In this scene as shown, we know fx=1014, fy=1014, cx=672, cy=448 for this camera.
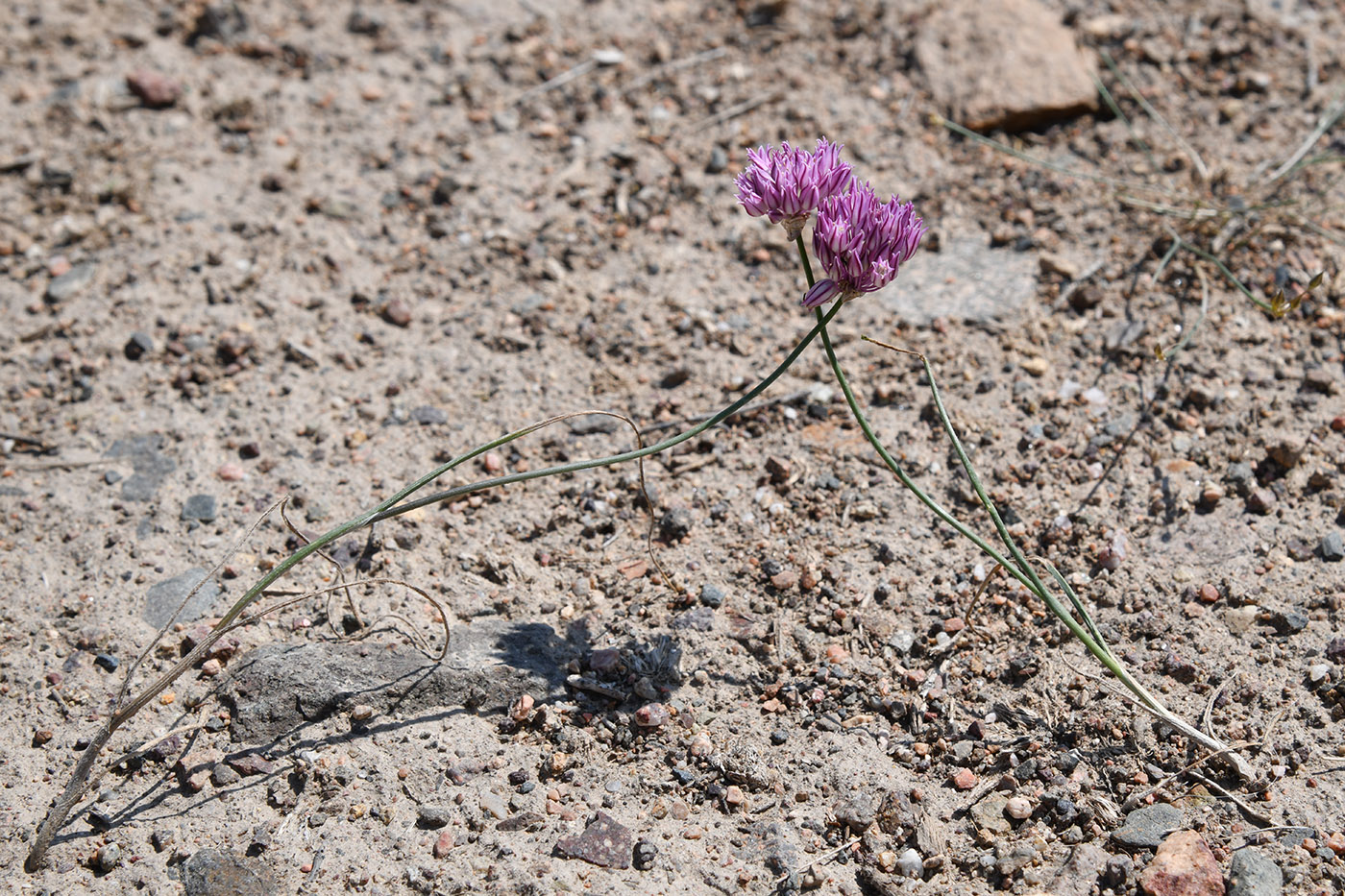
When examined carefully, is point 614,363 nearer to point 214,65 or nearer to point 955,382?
point 955,382

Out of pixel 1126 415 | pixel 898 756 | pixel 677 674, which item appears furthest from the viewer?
pixel 1126 415

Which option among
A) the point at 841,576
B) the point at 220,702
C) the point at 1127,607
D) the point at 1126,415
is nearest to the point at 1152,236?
the point at 1126,415

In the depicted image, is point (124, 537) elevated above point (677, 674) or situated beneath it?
situated beneath

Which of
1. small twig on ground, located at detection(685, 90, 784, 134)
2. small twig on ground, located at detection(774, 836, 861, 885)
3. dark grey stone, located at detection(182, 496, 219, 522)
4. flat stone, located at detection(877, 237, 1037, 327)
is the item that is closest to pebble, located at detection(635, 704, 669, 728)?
small twig on ground, located at detection(774, 836, 861, 885)

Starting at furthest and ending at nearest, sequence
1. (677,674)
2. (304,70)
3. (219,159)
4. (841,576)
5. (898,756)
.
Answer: (304,70), (219,159), (841,576), (677,674), (898,756)

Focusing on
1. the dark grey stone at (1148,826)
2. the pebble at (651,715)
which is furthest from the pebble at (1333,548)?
the pebble at (651,715)

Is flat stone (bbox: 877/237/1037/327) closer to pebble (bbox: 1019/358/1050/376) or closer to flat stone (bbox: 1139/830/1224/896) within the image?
pebble (bbox: 1019/358/1050/376)

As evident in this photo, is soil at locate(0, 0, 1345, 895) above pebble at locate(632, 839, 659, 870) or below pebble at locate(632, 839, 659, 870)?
above

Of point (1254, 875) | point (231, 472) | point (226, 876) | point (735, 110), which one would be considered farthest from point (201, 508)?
point (1254, 875)
